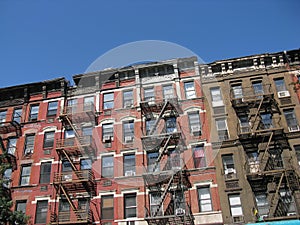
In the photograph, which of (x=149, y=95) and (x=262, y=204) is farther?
(x=149, y=95)

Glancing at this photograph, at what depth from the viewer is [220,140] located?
2294 centimetres

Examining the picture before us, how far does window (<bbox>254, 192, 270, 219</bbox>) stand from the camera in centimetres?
2016

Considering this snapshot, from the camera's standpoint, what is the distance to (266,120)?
2330 cm

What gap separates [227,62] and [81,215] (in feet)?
55.1

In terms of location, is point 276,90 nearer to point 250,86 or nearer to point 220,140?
point 250,86

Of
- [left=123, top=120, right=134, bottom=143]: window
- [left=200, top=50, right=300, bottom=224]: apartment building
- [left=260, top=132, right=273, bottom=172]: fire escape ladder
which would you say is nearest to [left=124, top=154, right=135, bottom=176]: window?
[left=123, top=120, right=134, bottom=143]: window

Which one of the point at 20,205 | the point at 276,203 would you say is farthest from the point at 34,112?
the point at 276,203

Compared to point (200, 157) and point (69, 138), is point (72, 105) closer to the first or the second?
point (69, 138)

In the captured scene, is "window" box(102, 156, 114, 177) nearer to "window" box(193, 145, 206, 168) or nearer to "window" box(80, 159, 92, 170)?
"window" box(80, 159, 92, 170)

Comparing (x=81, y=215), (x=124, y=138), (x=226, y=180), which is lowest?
(x=81, y=215)

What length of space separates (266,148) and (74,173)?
14.4 metres

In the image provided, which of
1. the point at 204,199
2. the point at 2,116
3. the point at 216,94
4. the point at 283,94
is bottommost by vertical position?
the point at 204,199

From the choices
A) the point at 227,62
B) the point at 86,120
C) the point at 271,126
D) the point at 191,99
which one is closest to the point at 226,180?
the point at 271,126

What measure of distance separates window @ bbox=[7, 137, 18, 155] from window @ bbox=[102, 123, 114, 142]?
306 inches
